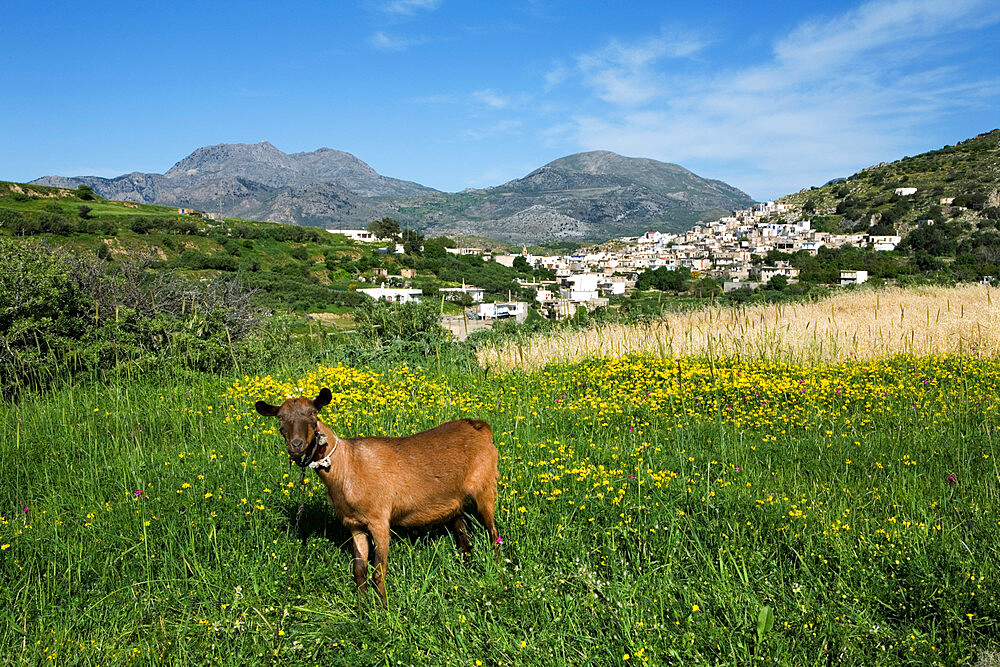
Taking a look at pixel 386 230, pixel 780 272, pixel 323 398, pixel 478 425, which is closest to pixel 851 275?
pixel 780 272

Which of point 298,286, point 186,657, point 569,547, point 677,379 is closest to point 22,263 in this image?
point 186,657

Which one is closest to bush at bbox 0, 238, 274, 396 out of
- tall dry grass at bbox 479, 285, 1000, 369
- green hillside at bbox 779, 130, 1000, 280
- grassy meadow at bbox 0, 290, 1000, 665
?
grassy meadow at bbox 0, 290, 1000, 665

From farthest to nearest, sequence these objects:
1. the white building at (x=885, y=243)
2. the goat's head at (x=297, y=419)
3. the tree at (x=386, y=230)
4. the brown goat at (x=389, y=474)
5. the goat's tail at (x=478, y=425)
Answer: the tree at (x=386, y=230)
the white building at (x=885, y=243)
the goat's tail at (x=478, y=425)
the brown goat at (x=389, y=474)
the goat's head at (x=297, y=419)

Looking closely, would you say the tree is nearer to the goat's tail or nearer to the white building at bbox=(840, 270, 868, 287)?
the white building at bbox=(840, 270, 868, 287)

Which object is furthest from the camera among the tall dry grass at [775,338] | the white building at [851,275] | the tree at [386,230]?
the tree at [386,230]

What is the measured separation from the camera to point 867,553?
10.7 ft

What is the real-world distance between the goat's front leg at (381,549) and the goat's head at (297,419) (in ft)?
1.92

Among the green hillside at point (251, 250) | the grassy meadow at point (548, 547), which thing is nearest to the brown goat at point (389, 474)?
the grassy meadow at point (548, 547)

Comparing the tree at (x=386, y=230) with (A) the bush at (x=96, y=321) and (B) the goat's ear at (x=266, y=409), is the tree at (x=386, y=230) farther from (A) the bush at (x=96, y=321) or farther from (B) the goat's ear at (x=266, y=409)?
(B) the goat's ear at (x=266, y=409)

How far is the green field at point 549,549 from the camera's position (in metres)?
2.77

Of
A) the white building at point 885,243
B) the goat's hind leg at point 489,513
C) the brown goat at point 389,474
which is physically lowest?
the goat's hind leg at point 489,513

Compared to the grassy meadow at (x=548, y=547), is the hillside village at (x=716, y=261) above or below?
above

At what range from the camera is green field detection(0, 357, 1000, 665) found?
9.10 ft

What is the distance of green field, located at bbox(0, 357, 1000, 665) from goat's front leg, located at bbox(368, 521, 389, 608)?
Result: 118 millimetres
